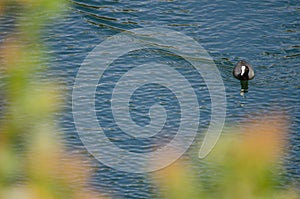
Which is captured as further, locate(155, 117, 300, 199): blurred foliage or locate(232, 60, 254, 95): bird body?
locate(232, 60, 254, 95): bird body

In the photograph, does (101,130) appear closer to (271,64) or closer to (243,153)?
(271,64)

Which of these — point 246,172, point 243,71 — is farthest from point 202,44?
point 246,172

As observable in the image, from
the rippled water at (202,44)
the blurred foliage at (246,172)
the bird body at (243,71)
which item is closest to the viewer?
the blurred foliage at (246,172)

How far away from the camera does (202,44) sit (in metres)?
17.1

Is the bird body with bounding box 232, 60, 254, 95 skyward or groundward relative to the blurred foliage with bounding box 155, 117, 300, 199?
groundward

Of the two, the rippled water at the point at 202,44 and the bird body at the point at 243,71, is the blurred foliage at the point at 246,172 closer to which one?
the rippled water at the point at 202,44

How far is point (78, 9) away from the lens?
725 inches

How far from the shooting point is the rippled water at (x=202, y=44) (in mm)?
14109

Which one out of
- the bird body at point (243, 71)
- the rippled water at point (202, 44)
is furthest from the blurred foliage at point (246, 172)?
the bird body at point (243, 71)

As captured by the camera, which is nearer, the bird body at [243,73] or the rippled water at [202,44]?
the rippled water at [202,44]

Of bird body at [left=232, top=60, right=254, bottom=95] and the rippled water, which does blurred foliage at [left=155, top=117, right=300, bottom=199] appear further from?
bird body at [left=232, top=60, right=254, bottom=95]

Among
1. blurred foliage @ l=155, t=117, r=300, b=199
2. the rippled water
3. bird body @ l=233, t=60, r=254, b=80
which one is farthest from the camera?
bird body @ l=233, t=60, r=254, b=80

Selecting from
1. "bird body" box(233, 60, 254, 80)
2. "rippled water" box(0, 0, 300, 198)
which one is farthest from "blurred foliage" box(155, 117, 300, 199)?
"bird body" box(233, 60, 254, 80)

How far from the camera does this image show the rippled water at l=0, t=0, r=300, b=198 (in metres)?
14.1
